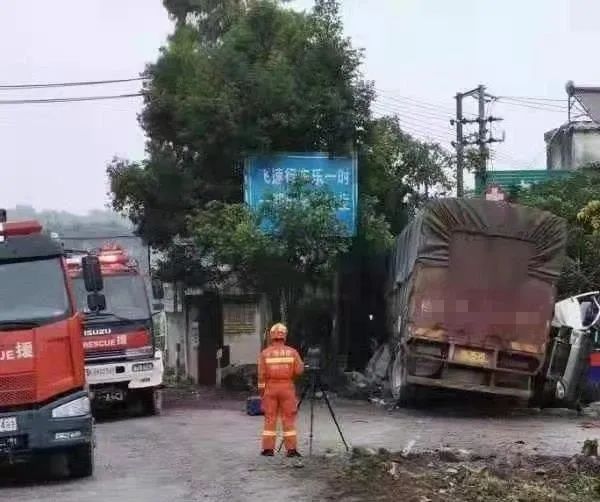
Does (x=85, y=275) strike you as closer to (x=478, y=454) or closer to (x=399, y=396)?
(x=478, y=454)

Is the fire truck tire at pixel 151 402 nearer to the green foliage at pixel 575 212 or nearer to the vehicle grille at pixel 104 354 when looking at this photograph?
the vehicle grille at pixel 104 354

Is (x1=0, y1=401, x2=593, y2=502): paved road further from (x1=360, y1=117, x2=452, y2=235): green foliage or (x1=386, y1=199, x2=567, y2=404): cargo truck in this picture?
(x1=360, y1=117, x2=452, y2=235): green foliage

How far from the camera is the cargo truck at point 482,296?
17.4 meters

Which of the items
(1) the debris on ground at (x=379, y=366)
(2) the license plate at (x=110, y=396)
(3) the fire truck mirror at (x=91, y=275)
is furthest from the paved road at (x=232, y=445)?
(3) the fire truck mirror at (x=91, y=275)

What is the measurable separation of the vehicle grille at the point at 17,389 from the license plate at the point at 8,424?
15 centimetres

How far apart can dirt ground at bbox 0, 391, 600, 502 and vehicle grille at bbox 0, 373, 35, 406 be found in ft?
2.97

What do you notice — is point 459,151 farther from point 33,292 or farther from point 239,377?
point 33,292

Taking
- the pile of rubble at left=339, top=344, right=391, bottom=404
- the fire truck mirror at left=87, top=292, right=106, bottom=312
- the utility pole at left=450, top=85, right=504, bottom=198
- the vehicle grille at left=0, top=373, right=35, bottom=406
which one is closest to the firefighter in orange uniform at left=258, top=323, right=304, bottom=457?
the fire truck mirror at left=87, top=292, right=106, bottom=312

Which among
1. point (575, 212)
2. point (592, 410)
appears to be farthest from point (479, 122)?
point (592, 410)

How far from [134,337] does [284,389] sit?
6981 millimetres

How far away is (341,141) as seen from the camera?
24.7m

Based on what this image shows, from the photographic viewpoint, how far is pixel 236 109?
24.1m

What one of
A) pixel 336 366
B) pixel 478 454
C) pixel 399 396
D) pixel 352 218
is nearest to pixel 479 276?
pixel 399 396

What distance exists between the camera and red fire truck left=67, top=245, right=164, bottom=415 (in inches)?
734
